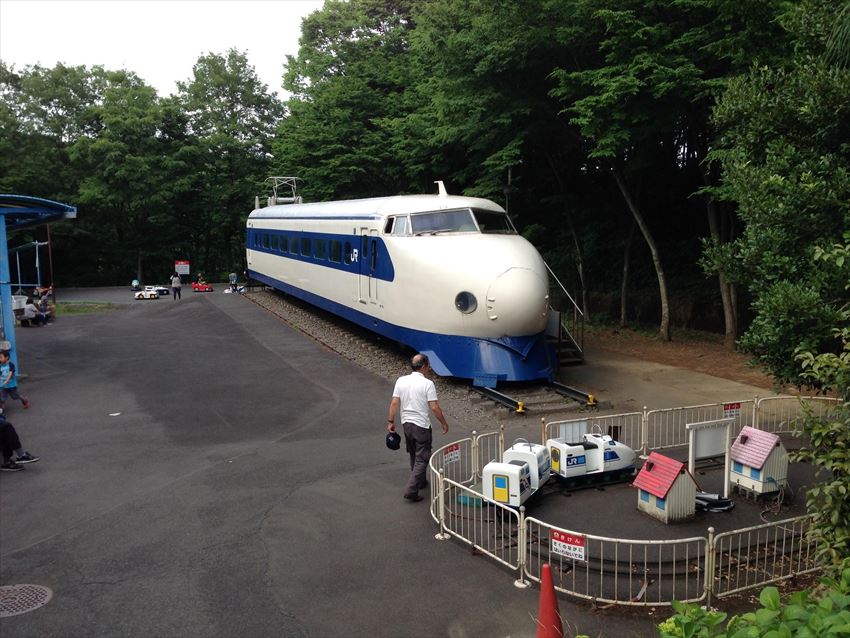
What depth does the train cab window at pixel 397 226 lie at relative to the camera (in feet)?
51.2

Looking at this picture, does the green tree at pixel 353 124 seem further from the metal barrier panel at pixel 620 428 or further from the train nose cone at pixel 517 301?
the metal barrier panel at pixel 620 428

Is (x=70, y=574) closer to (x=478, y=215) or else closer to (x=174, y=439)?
(x=174, y=439)

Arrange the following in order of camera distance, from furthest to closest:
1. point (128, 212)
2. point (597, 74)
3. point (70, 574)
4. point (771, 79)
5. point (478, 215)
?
point (128, 212) → point (597, 74) → point (478, 215) → point (771, 79) → point (70, 574)

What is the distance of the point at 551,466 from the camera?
916cm

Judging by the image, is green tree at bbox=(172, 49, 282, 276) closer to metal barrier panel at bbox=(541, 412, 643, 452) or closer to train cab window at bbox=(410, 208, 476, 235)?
train cab window at bbox=(410, 208, 476, 235)

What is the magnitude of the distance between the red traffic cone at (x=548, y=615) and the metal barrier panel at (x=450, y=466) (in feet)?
8.08

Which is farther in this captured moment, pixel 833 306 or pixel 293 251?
pixel 293 251

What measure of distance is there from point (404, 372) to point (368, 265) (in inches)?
116

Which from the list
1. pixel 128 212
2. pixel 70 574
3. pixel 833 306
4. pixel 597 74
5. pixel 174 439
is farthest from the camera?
pixel 128 212

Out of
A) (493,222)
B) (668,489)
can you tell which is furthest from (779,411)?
(493,222)

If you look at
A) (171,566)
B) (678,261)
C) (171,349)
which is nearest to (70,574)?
(171,566)

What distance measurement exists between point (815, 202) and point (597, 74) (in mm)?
10811

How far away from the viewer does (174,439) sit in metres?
11.7

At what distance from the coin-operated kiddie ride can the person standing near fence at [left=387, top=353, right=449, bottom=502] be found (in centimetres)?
93
